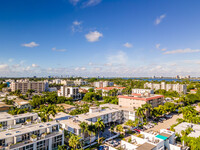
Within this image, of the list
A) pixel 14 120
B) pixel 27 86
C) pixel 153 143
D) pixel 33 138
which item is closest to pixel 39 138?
pixel 33 138

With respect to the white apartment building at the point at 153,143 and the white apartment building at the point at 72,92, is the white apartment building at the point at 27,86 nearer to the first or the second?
the white apartment building at the point at 72,92

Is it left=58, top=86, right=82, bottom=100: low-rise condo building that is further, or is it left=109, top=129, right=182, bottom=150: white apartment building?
left=58, top=86, right=82, bottom=100: low-rise condo building

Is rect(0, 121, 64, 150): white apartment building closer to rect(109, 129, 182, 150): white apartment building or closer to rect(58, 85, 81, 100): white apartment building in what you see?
rect(109, 129, 182, 150): white apartment building

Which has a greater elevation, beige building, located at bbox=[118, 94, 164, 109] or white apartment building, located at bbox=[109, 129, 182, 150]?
beige building, located at bbox=[118, 94, 164, 109]

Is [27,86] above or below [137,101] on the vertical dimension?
above

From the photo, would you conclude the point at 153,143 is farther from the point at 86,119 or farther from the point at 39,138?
the point at 39,138

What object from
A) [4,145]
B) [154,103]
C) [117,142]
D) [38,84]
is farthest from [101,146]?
[38,84]

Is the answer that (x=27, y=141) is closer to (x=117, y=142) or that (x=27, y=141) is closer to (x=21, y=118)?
(x=21, y=118)

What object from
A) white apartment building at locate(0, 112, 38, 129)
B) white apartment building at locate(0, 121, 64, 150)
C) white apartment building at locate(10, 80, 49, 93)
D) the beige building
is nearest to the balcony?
white apartment building at locate(0, 121, 64, 150)
